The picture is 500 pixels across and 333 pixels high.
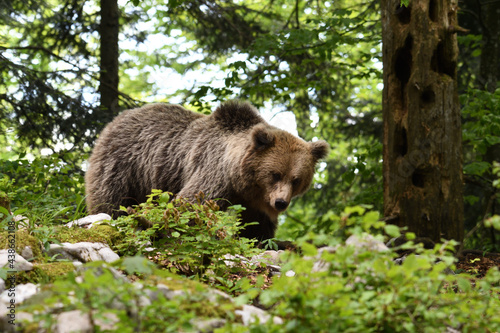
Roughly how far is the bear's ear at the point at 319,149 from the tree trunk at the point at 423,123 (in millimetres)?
896

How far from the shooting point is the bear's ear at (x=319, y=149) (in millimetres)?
6684

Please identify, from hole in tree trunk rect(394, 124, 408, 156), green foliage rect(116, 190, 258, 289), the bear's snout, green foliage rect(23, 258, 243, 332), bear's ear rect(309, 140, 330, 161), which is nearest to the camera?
green foliage rect(23, 258, 243, 332)

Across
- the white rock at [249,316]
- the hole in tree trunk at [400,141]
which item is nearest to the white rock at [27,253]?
the white rock at [249,316]

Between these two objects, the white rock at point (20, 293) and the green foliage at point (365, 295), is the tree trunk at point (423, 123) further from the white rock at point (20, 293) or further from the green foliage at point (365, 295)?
the white rock at point (20, 293)

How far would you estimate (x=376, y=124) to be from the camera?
11.6 metres

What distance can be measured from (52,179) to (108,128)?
111 centimetres

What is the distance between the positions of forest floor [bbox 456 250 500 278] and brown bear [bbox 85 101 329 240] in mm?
2062

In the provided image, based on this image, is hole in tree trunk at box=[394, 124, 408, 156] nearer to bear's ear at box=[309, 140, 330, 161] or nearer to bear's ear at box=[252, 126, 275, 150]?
bear's ear at box=[309, 140, 330, 161]

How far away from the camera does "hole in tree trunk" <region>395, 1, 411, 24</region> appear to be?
5941mm

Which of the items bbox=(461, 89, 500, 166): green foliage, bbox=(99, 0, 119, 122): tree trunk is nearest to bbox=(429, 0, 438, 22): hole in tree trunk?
bbox=(461, 89, 500, 166): green foliage

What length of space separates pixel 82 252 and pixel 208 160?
2.86m

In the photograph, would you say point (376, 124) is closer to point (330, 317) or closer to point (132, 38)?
point (132, 38)

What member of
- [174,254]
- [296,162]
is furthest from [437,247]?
[296,162]

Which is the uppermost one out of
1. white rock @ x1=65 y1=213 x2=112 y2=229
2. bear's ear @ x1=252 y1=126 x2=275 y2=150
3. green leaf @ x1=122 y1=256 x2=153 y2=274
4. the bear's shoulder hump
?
the bear's shoulder hump
